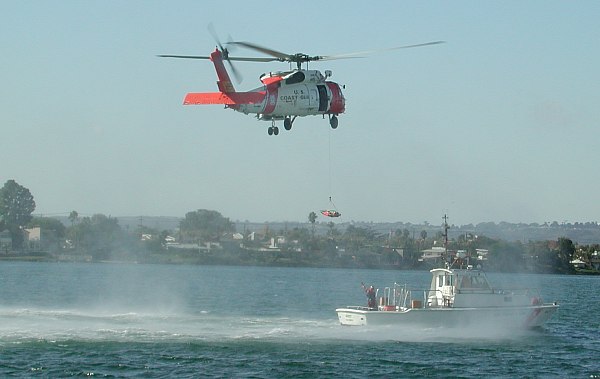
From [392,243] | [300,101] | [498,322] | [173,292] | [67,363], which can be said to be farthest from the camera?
[392,243]

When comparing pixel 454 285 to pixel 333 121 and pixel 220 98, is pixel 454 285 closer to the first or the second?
pixel 333 121

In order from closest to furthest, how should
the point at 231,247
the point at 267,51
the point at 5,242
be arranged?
the point at 267,51 → the point at 231,247 → the point at 5,242

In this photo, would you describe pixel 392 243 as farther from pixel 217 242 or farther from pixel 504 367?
pixel 504 367

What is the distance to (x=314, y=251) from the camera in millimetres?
171875

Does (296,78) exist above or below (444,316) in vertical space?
above

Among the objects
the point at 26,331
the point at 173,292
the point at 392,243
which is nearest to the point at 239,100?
the point at 26,331

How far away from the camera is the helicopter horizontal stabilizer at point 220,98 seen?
43.8 m

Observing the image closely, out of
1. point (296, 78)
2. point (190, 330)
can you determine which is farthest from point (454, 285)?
point (296, 78)

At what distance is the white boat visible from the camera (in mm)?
53938

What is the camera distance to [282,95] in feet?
150

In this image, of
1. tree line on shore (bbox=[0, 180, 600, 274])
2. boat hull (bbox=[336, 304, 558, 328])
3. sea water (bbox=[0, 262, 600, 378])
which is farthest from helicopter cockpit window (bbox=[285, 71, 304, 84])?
tree line on shore (bbox=[0, 180, 600, 274])

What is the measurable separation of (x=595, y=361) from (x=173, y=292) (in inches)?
2089

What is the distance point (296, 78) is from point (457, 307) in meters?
17.3

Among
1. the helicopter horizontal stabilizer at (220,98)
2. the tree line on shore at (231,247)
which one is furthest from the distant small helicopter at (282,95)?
the tree line on shore at (231,247)
